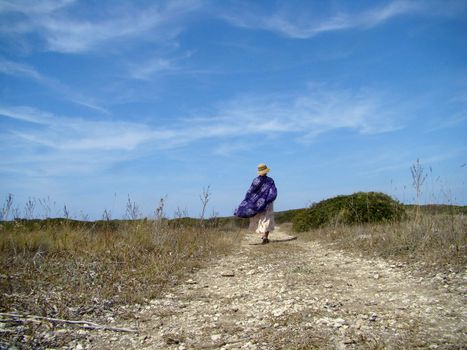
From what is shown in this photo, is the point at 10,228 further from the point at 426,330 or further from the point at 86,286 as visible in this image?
the point at 426,330

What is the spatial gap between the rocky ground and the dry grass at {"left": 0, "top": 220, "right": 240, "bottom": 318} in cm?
38

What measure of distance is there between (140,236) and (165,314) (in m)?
3.58

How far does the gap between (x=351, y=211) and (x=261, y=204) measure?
3.89 metres

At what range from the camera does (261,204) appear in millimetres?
10242

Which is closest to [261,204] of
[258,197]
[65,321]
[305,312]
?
[258,197]

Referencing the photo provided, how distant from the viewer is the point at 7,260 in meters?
5.25

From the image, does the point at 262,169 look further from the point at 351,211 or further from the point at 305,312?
the point at 305,312

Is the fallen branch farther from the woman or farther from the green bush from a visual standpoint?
the green bush

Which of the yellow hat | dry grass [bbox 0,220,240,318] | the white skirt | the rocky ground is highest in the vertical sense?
the yellow hat

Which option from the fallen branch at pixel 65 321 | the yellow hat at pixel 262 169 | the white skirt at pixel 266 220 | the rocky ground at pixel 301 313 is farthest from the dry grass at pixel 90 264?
the yellow hat at pixel 262 169

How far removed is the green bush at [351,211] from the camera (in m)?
12.0

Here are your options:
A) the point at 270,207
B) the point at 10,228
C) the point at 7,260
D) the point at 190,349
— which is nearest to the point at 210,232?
the point at 270,207

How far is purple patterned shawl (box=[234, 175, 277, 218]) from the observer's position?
10234mm

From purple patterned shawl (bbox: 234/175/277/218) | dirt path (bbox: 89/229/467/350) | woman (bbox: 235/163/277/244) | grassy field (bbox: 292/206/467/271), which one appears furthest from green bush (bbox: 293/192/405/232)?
dirt path (bbox: 89/229/467/350)
